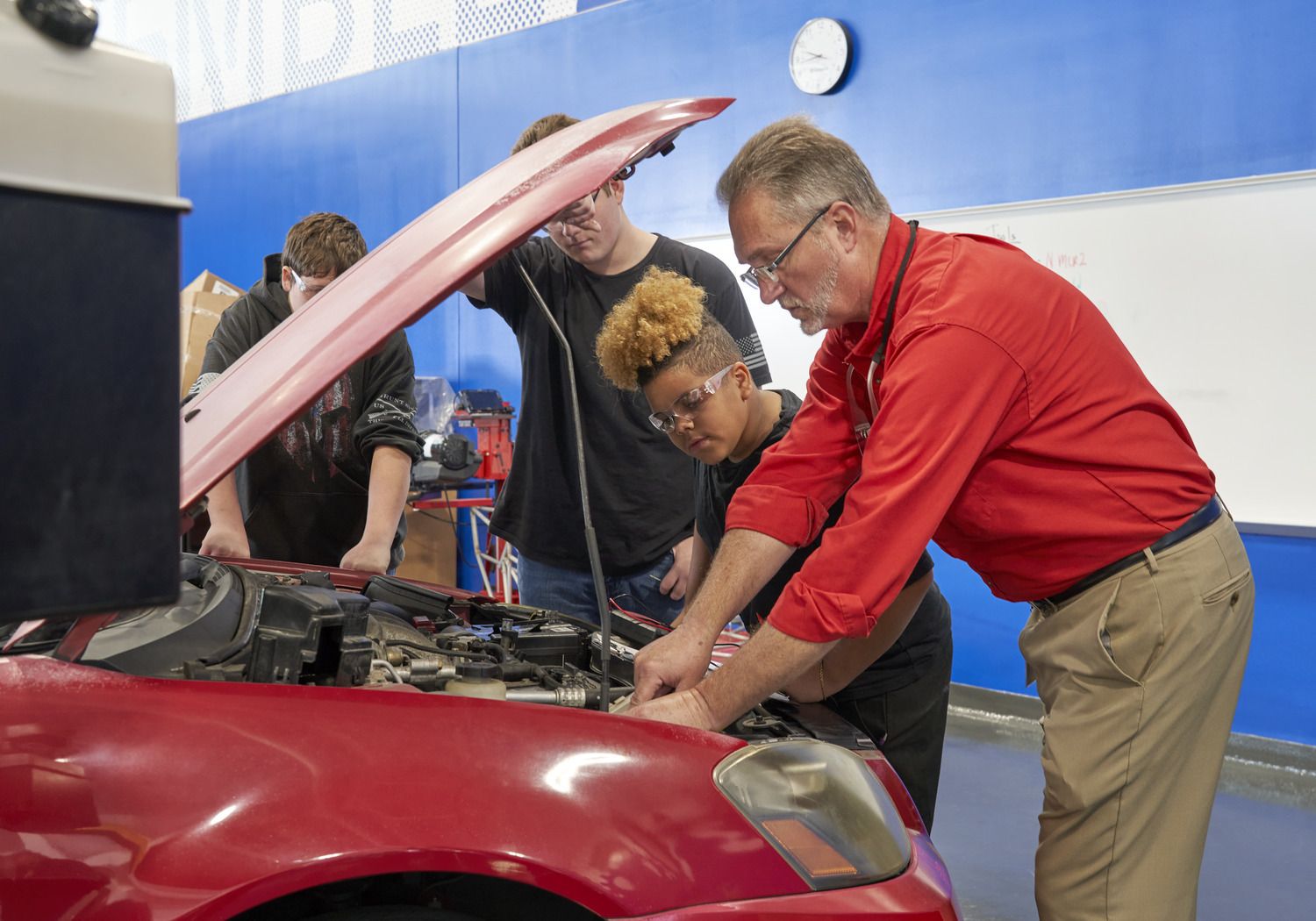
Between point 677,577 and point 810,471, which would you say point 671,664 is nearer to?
point 810,471

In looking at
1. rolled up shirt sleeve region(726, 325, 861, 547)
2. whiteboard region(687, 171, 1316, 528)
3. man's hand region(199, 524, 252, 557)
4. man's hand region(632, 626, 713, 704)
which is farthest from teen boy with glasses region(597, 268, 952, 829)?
whiteboard region(687, 171, 1316, 528)

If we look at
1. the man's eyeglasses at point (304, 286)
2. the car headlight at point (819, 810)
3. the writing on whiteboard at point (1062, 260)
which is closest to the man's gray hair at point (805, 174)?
the car headlight at point (819, 810)

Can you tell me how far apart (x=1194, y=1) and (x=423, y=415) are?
4.70 meters

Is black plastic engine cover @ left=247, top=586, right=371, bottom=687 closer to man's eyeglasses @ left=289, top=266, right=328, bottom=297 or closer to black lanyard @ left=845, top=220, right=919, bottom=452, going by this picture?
black lanyard @ left=845, top=220, right=919, bottom=452

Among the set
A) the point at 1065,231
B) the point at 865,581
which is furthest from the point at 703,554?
the point at 1065,231

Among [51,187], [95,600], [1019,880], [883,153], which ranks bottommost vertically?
[1019,880]

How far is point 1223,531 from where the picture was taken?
1.65m

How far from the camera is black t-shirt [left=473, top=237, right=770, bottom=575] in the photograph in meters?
2.85

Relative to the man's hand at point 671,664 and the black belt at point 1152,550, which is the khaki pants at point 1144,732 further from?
the man's hand at point 671,664

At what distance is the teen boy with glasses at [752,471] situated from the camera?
6.27 feet

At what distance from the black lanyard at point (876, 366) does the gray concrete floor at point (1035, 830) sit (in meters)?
1.67

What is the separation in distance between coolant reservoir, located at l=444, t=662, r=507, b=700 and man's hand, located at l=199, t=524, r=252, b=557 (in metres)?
1.26

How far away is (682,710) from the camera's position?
151cm

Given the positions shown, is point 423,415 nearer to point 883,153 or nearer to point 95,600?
point 883,153
